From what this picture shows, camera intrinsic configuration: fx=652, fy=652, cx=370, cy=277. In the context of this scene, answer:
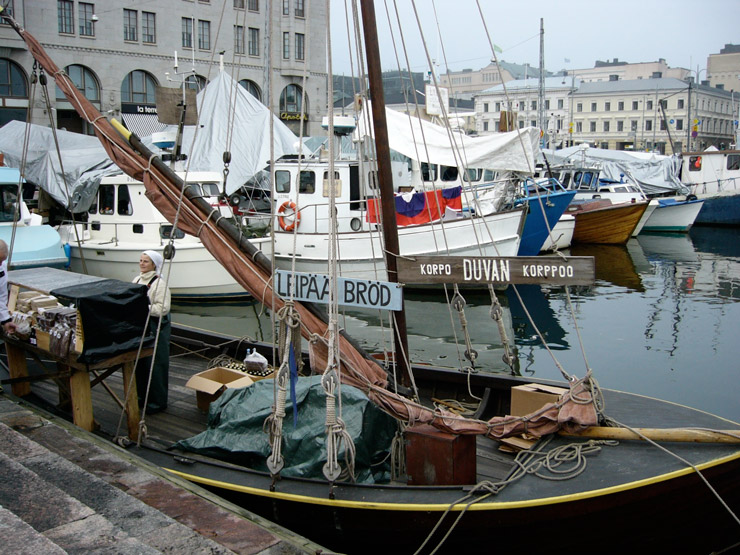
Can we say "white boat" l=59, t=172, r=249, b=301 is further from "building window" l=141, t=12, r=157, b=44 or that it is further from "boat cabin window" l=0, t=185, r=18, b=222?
"building window" l=141, t=12, r=157, b=44

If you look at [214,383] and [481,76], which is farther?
[481,76]

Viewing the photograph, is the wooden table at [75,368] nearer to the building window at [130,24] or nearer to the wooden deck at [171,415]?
the wooden deck at [171,415]

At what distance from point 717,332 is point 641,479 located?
13.1m

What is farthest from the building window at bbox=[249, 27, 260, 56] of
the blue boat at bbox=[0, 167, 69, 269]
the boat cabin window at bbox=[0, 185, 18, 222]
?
the boat cabin window at bbox=[0, 185, 18, 222]

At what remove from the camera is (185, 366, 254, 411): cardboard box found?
23.2 feet

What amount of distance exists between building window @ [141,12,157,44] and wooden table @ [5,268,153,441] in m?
38.6

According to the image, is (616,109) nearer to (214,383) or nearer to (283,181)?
(283,181)

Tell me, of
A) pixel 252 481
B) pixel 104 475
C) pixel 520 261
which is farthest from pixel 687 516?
pixel 104 475

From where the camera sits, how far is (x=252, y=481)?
5.45 m

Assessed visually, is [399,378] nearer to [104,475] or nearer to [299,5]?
[104,475]

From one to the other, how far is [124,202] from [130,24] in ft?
92.1

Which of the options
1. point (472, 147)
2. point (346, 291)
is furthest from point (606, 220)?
point (346, 291)

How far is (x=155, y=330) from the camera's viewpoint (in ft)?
22.2

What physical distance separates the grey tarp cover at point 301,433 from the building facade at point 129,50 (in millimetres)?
31357
